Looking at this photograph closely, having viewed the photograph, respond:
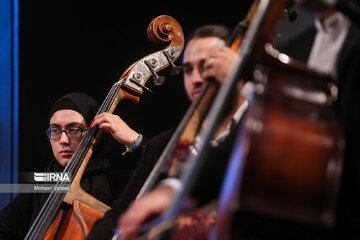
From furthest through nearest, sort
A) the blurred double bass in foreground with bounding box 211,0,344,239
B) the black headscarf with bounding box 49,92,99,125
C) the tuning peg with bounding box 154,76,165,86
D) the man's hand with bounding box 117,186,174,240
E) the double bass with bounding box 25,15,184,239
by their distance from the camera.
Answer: the black headscarf with bounding box 49,92,99,125 → the tuning peg with bounding box 154,76,165,86 → the double bass with bounding box 25,15,184,239 → the man's hand with bounding box 117,186,174,240 → the blurred double bass in foreground with bounding box 211,0,344,239

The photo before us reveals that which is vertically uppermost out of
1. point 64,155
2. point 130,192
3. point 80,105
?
point 130,192

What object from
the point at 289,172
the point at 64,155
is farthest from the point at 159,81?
the point at 289,172

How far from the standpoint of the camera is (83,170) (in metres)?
1.95

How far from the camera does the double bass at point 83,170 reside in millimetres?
1785

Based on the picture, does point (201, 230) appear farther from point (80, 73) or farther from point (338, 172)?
point (80, 73)

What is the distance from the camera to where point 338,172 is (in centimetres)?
72

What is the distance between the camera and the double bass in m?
1.79

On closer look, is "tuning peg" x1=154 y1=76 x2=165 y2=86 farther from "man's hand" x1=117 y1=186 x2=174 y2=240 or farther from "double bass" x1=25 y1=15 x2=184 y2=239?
"man's hand" x1=117 y1=186 x2=174 y2=240

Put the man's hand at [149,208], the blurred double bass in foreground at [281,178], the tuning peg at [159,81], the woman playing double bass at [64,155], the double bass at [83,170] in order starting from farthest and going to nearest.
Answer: the woman playing double bass at [64,155], the tuning peg at [159,81], the double bass at [83,170], the man's hand at [149,208], the blurred double bass in foreground at [281,178]

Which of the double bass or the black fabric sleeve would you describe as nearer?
the black fabric sleeve

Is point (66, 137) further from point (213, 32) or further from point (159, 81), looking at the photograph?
point (213, 32)

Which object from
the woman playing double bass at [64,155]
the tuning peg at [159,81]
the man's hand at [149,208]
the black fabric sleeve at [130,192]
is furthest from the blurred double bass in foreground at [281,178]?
the woman playing double bass at [64,155]

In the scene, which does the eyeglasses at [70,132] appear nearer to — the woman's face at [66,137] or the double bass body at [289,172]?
the woman's face at [66,137]

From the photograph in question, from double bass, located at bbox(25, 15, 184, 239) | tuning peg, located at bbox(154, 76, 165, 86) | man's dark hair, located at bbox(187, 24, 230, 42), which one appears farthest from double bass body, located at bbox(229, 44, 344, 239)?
tuning peg, located at bbox(154, 76, 165, 86)
